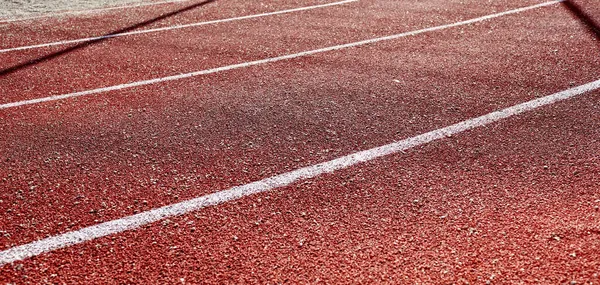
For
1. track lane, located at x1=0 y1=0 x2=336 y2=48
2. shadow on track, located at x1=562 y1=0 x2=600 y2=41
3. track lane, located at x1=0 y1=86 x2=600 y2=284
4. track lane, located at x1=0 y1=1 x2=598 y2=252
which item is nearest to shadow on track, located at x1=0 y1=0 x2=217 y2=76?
track lane, located at x1=0 y1=0 x2=336 y2=48

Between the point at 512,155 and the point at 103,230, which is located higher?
the point at 103,230

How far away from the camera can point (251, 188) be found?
417cm

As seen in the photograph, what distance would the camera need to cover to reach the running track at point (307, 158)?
133 inches

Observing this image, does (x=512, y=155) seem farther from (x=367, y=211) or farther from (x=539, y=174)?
(x=367, y=211)

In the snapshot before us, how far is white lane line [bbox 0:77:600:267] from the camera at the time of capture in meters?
3.57

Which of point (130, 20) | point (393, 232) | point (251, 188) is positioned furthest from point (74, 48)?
point (393, 232)

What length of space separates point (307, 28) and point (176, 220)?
5.43 m

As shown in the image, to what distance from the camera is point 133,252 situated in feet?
11.4

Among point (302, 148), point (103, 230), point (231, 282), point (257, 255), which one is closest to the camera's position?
point (231, 282)

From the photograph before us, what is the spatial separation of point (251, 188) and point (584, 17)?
652 centimetres

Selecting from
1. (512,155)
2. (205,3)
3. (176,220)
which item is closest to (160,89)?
(176,220)

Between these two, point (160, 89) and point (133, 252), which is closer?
point (133, 252)

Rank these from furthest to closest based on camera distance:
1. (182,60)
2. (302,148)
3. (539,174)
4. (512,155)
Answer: (182,60), (302,148), (512,155), (539,174)

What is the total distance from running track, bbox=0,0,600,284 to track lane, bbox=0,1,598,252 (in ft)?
0.07
